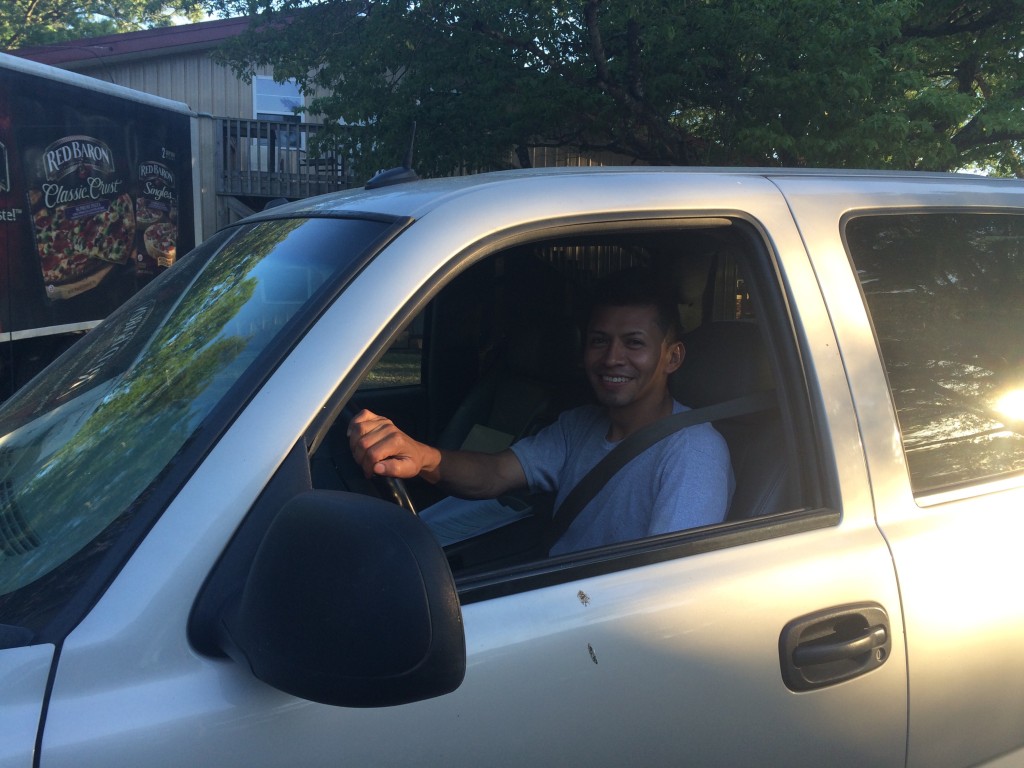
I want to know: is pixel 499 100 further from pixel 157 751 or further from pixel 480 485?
pixel 157 751

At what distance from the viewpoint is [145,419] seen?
1.59 metres

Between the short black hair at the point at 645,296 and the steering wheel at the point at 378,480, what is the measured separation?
0.71 m

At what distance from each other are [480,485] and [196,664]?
4.18 feet

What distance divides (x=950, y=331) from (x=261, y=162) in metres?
14.2

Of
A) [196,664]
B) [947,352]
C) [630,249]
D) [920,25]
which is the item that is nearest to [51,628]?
[196,664]

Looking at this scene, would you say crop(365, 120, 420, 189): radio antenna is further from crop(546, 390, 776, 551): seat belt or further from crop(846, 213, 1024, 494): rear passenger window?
crop(846, 213, 1024, 494): rear passenger window

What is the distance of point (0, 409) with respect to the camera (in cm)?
218

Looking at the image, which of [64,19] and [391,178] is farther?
[64,19]

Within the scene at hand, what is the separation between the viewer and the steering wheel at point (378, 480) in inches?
76.4

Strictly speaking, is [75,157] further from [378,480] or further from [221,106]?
[221,106]

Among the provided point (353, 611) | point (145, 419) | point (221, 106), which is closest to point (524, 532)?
point (145, 419)

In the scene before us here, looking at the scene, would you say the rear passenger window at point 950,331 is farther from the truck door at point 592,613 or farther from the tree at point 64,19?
the tree at point 64,19

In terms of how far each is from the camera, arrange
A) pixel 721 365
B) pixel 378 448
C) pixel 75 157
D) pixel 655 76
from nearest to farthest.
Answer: pixel 378 448 → pixel 721 365 → pixel 75 157 → pixel 655 76

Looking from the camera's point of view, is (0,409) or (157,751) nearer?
(157,751)
